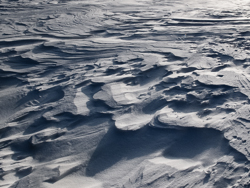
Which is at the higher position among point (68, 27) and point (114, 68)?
point (68, 27)

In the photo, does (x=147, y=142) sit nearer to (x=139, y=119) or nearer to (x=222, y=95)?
(x=139, y=119)

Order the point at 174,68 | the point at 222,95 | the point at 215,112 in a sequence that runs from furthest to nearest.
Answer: the point at 174,68 < the point at 222,95 < the point at 215,112

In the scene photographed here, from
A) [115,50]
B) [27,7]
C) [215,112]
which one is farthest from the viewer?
[27,7]

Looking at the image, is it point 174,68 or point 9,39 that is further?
point 9,39

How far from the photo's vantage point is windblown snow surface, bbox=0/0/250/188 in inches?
43.6

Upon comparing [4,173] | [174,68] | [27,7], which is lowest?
[4,173]

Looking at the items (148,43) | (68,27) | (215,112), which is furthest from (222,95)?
(68,27)

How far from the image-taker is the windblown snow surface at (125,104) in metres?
1.11

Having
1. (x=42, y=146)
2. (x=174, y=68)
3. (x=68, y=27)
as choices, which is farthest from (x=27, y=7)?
(x=42, y=146)

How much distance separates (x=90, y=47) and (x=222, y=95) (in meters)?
1.08

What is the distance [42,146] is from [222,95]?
0.94m

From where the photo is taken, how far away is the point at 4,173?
1.13 meters

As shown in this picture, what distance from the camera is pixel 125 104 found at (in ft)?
4.78

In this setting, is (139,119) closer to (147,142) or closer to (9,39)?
(147,142)
